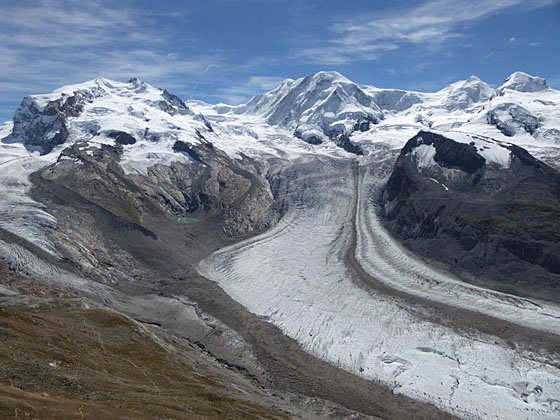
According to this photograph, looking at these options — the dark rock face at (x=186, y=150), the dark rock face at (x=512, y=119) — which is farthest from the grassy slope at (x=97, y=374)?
the dark rock face at (x=512, y=119)

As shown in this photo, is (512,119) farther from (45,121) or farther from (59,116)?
(45,121)

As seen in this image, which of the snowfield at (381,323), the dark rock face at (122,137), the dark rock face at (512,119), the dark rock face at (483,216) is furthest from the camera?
the dark rock face at (512,119)

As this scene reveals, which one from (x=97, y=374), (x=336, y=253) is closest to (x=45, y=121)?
(x=336, y=253)

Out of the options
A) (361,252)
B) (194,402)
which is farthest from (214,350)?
(361,252)

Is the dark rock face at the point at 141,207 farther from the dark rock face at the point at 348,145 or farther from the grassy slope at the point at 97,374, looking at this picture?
the dark rock face at the point at 348,145

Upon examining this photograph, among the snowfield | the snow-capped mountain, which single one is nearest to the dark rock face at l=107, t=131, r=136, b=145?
the snow-capped mountain

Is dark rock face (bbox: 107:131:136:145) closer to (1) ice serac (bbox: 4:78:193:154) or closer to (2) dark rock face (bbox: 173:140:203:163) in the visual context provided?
(1) ice serac (bbox: 4:78:193:154)

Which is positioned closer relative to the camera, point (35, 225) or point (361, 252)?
point (35, 225)

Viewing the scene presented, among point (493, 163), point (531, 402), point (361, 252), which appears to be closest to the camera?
point (531, 402)

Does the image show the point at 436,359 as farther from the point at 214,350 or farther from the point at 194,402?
the point at 194,402
